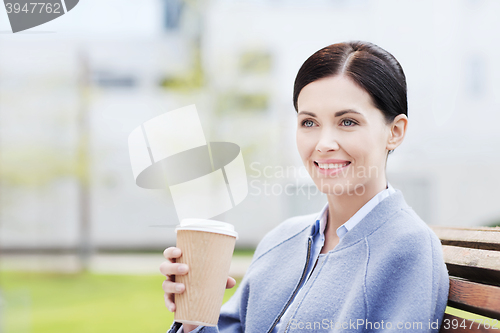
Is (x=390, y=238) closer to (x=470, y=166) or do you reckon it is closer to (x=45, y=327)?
(x=45, y=327)

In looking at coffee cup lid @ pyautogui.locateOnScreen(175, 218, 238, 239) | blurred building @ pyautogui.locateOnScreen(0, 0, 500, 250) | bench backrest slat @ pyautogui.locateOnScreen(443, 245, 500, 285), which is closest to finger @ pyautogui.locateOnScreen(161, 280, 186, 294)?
coffee cup lid @ pyautogui.locateOnScreen(175, 218, 238, 239)

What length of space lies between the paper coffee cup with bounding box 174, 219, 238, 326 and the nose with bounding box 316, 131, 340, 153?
288 mm

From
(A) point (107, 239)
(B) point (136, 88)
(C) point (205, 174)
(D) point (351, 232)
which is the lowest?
(A) point (107, 239)

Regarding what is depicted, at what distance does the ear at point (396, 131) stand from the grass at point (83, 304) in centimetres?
345

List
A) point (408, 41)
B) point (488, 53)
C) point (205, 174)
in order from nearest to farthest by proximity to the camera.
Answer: point (205, 174), point (408, 41), point (488, 53)

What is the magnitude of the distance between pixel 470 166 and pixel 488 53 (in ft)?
7.18

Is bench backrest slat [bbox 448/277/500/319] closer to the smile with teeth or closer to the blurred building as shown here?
the smile with teeth

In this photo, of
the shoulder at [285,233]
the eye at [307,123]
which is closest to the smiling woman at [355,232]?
the eye at [307,123]

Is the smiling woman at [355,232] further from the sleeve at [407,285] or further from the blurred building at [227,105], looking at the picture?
the blurred building at [227,105]

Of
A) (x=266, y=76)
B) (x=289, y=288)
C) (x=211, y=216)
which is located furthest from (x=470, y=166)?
(x=289, y=288)

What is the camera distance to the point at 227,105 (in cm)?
597

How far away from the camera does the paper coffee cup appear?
1.05m

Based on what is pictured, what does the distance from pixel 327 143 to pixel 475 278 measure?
18.1 inches

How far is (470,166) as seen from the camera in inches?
350
